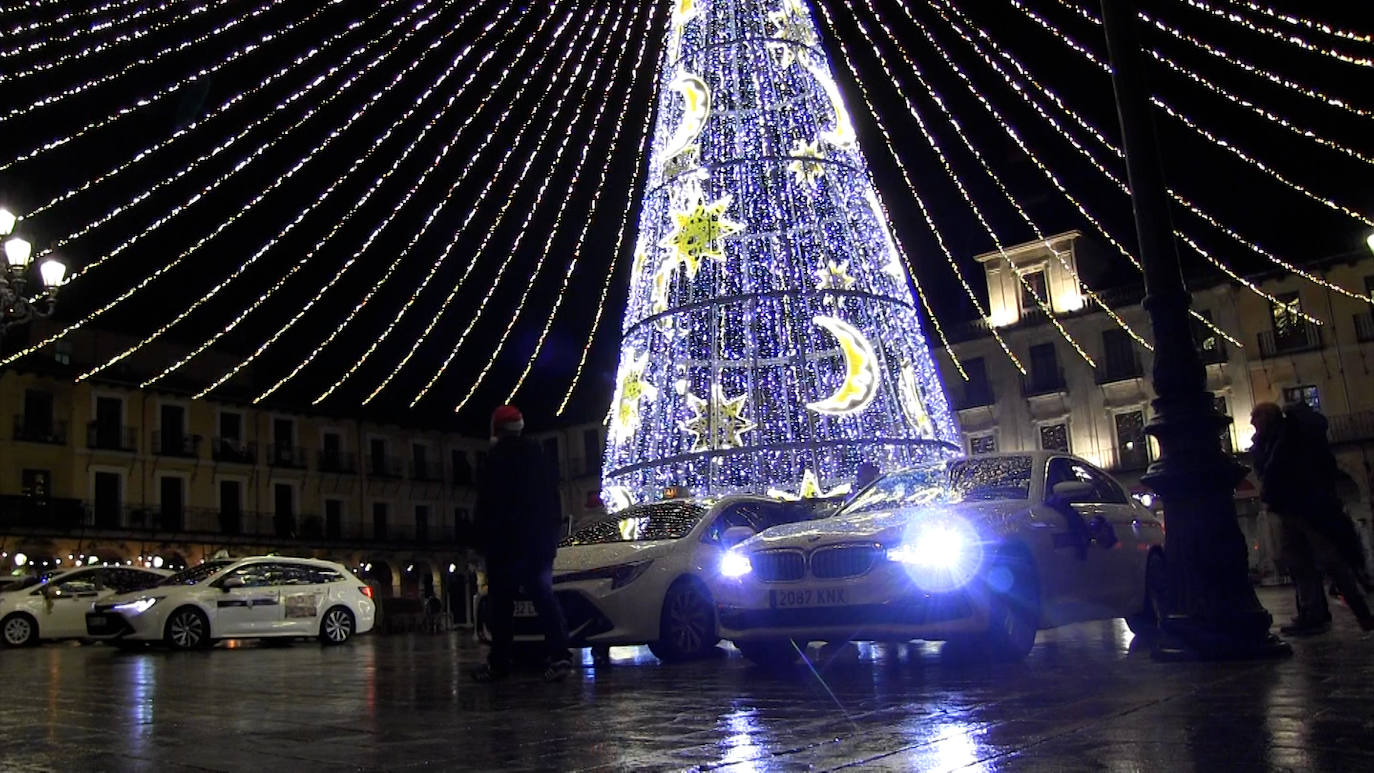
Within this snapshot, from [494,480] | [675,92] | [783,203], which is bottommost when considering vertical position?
[494,480]

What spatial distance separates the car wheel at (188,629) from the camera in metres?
15.3

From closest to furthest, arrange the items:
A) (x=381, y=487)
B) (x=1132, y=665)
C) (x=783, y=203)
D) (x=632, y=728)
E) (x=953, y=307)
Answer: (x=632, y=728), (x=1132, y=665), (x=783, y=203), (x=953, y=307), (x=381, y=487)

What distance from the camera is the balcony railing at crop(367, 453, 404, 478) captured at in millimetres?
47125

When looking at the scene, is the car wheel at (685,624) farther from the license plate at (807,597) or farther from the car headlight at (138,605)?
the car headlight at (138,605)

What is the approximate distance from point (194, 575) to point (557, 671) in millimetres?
10796

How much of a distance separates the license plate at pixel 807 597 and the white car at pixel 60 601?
14476 millimetres

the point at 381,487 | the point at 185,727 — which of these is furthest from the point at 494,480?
the point at 381,487

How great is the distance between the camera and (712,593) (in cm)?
914

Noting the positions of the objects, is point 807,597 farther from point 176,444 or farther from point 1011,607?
point 176,444

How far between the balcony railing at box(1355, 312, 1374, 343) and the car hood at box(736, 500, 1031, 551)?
31.0 m

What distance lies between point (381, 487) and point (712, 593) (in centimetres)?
4058

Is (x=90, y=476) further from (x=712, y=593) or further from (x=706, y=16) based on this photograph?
(x=712, y=593)

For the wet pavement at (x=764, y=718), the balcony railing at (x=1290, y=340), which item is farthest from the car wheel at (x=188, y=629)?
the balcony railing at (x=1290, y=340)

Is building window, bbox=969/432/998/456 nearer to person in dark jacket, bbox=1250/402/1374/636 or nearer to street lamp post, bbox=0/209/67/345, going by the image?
street lamp post, bbox=0/209/67/345
